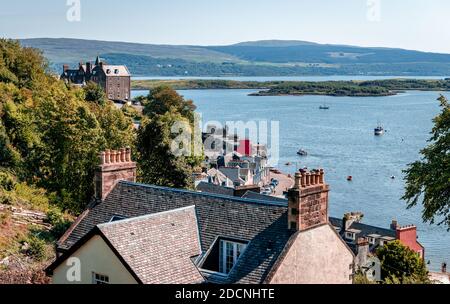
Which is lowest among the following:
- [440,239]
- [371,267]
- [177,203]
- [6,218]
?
[440,239]

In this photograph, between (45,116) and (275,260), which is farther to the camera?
(45,116)

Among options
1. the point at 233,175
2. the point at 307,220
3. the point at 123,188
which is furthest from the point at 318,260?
the point at 233,175

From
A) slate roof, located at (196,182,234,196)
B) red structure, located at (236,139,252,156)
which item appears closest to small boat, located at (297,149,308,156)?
red structure, located at (236,139,252,156)

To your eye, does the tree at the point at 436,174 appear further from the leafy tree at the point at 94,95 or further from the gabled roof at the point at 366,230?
the leafy tree at the point at 94,95

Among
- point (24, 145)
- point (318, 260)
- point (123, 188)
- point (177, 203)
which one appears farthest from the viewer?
point (24, 145)

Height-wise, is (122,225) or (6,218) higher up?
(122,225)

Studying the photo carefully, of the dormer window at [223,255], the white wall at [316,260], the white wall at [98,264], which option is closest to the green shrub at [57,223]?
the white wall at [98,264]

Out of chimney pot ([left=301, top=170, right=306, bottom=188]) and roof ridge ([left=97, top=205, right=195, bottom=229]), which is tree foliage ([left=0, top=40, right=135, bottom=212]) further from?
chimney pot ([left=301, top=170, right=306, bottom=188])

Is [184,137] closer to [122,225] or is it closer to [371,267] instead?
[371,267]
